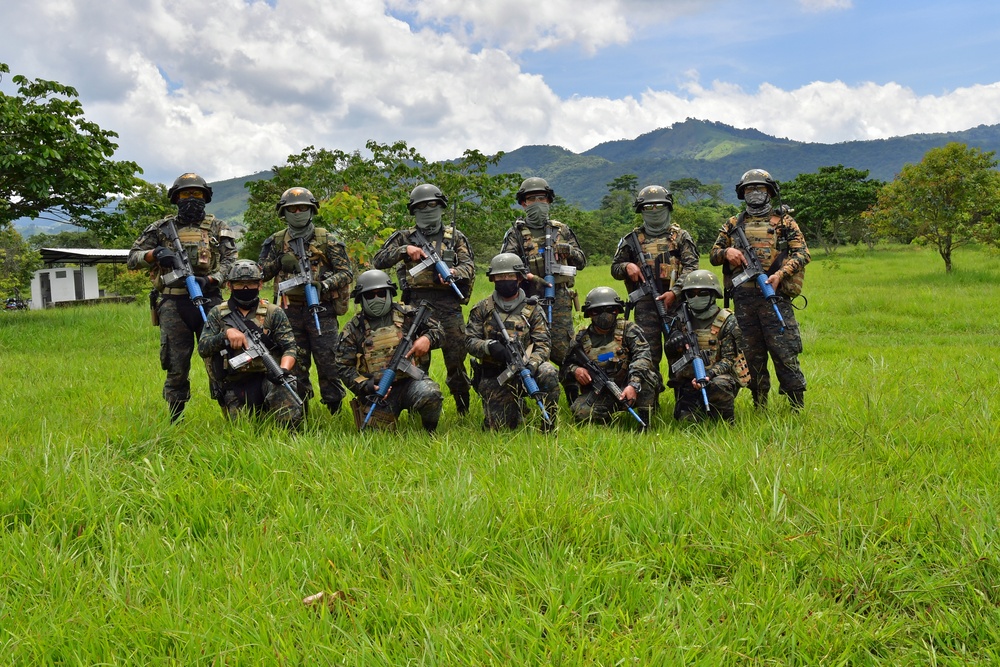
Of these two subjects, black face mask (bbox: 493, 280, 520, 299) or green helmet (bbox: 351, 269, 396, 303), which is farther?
black face mask (bbox: 493, 280, 520, 299)

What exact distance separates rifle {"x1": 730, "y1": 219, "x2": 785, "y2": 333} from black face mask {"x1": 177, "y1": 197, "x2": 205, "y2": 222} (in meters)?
5.28

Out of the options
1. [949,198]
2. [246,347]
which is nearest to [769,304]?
[246,347]

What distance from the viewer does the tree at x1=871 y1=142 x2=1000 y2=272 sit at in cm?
2055


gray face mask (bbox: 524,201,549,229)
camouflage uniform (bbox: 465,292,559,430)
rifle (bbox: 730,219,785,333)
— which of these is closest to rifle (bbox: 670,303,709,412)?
rifle (bbox: 730,219,785,333)

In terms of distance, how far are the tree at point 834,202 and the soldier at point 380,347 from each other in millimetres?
47720

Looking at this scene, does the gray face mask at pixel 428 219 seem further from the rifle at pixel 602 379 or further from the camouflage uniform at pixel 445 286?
the rifle at pixel 602 379

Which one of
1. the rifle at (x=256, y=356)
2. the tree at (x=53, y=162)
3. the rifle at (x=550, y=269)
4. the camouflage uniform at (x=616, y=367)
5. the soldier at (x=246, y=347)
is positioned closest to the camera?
the rifle at (x=256, y=356)

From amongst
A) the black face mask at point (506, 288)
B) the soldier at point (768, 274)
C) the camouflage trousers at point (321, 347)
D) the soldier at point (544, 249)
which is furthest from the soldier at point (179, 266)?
the soldier at point (768, 274)

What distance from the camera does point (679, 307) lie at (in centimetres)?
640

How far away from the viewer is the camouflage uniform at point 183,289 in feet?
20.6

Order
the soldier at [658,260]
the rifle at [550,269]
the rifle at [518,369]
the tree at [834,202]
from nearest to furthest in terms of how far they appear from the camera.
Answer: the rifle at [518,369]
the soldier at [658,260]
the rifle at [550,269]
the tree at [834,202]

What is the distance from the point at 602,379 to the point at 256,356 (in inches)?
118

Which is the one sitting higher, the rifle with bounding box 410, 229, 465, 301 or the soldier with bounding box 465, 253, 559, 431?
the rifle with bounding box 410, 229, 465, 301

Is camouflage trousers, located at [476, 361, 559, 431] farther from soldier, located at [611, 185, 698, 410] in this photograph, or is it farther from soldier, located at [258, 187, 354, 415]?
soldier, located at [258, 187, 354, 415]
